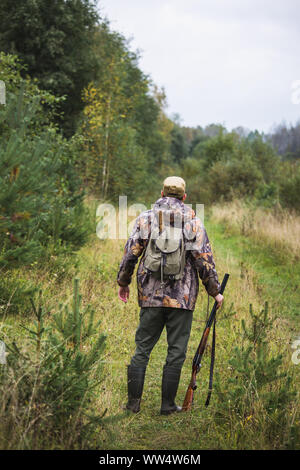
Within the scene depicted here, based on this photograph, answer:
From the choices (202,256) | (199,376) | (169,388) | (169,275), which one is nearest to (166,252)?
(169,275)

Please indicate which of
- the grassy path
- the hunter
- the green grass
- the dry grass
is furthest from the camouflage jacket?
the dry grass

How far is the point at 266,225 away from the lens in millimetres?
11672

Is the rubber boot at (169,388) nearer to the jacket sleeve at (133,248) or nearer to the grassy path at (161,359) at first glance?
the grassy path at (161,359)

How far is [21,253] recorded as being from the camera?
4.11 meters

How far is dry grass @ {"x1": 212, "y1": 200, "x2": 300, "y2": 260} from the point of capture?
9817mm

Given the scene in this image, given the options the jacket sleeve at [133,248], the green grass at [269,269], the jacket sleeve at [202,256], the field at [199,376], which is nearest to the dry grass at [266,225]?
Result: the green grass at [269,269]

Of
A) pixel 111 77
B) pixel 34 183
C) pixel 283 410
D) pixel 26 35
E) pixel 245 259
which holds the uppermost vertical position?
pixel 26 35

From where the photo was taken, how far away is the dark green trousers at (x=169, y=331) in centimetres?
328

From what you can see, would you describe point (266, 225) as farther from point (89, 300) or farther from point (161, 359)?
point (161, 359)

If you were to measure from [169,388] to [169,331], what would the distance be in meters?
0.48

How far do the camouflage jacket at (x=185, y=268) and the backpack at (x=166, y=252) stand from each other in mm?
82

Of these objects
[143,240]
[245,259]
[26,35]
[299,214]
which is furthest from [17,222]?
[26,35]
